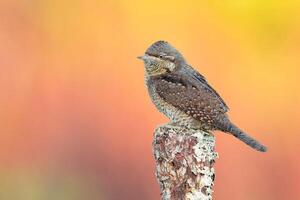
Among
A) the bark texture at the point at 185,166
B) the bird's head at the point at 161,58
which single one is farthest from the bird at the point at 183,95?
the bark texture at the point at 185,166

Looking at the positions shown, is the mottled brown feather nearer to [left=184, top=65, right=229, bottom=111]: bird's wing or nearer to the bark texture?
[left=184, top=65, right=229, bottom=111]: bird's wing

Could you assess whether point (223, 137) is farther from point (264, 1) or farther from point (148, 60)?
point (148, 60)

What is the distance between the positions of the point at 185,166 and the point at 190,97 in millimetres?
786

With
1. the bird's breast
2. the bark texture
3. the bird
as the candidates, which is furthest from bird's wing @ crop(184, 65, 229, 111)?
the bark texture

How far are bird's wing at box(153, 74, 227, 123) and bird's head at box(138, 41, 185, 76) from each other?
0.06 meters

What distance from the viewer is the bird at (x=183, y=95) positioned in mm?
4426

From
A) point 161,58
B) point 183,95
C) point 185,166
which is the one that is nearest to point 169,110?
point 183,95

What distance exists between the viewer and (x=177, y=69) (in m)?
4.71

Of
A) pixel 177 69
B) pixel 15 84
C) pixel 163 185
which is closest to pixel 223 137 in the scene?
pixel 15 84

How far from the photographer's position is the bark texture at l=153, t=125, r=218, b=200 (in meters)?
3.76

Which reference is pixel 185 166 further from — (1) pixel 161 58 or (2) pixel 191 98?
(1) pixel 161 58

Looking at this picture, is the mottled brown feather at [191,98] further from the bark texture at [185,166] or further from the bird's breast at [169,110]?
the bark texture at [185,166]

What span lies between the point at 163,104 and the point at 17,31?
3.56 m

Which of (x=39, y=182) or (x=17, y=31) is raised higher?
(x=17, y=31)
